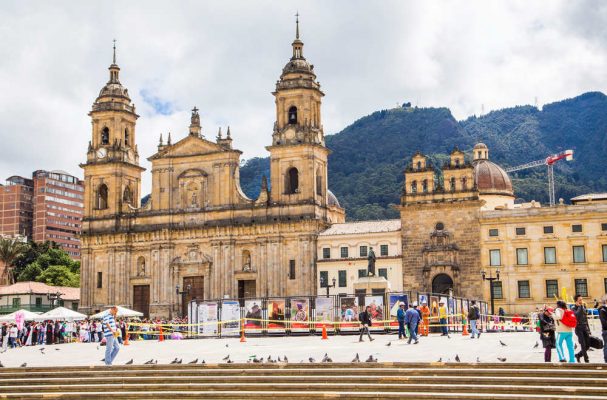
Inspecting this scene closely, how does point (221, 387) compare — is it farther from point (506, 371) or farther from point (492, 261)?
point (492, 261)

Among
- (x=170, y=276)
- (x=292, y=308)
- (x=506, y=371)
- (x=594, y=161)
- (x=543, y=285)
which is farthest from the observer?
(x=594, y=161)

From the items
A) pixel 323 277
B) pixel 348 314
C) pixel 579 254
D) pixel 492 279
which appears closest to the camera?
pixel 348 314

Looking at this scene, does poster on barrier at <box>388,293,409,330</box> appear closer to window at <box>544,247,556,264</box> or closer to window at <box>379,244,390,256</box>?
window at <box>544,247,556,264</box>

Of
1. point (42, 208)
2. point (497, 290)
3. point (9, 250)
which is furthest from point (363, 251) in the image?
point (42, 208)

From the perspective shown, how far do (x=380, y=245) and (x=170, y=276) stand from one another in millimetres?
18423

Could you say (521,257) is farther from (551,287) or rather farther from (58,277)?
(58,277)

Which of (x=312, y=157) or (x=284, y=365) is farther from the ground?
(x=312, y=157)

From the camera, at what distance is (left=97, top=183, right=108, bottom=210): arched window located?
75875mm

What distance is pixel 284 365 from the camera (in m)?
22.4

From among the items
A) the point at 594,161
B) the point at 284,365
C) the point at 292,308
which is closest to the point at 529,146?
the point at 594,161

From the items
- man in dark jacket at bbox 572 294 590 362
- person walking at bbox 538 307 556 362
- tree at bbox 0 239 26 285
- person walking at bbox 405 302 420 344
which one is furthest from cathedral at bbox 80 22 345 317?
man in dark jacket at bbox 572 294 590 362

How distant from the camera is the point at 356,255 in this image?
64.7m

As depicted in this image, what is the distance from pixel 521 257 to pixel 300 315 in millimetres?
25755

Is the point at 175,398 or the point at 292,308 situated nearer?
the point at 175,398
